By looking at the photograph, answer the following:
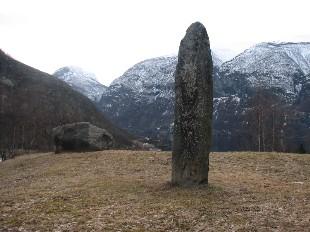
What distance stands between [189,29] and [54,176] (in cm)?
1337

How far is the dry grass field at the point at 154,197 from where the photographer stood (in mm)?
19109

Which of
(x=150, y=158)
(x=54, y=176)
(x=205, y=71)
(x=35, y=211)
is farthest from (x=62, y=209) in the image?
(x=150, y=158)

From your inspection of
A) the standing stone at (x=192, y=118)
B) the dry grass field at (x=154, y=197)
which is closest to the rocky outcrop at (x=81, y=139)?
the dry grass field at (x=154, y=197)

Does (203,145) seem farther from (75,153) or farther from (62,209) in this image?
(75,153)

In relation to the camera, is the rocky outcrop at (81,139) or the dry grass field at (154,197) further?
the rocky outcrop at (81,139)

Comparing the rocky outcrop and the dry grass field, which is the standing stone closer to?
the dry grass field

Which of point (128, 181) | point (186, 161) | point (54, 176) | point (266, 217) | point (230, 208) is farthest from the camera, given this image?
point (54, 176)

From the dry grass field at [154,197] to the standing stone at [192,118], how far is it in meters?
0.94

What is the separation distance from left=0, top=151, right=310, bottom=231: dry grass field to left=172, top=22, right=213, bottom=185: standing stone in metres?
0.94

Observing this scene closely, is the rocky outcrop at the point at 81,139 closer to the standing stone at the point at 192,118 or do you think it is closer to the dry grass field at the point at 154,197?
the dry grass field at the point at 154,197

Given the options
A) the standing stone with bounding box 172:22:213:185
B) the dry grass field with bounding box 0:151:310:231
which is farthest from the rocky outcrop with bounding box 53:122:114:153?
the standing stone with bounding box 172:22:213:185

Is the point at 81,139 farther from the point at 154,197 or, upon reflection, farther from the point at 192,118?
the point at 154,197

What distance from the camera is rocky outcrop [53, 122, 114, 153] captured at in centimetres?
4672

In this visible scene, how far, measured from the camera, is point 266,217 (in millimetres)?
19578
